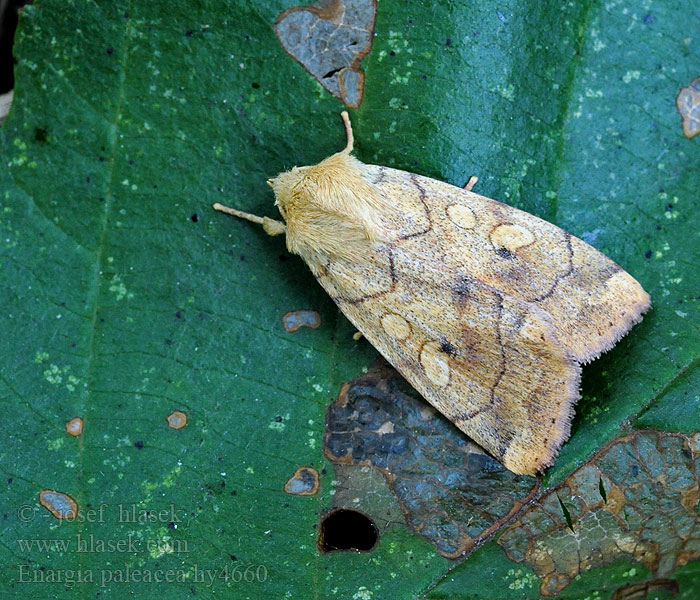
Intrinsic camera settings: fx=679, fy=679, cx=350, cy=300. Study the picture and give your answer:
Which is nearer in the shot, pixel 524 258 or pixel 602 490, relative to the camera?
pixel 602 490

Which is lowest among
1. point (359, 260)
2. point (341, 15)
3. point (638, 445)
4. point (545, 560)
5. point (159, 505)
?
point (159, 505)

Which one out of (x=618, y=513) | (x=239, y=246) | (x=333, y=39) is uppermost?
(x=333, y=39)

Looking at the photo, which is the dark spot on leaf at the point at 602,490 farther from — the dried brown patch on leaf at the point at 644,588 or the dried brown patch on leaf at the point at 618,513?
the dried brown patch on leaf at the point at 644,588

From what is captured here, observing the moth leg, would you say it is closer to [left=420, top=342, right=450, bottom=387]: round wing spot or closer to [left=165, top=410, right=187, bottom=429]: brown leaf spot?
[left=420, top=342, right=450, bottom=387]: round wing spot

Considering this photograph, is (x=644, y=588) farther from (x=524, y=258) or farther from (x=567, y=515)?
(x=524, y=258)

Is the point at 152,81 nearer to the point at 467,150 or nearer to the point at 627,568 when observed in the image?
the point at 467,150

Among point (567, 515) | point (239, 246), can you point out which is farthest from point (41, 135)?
point (567, 515)

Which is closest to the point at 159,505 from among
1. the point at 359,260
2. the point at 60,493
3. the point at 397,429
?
the point at 60,493

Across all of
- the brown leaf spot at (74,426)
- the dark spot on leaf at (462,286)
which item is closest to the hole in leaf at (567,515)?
the dark spot on leaf at (462,286)
